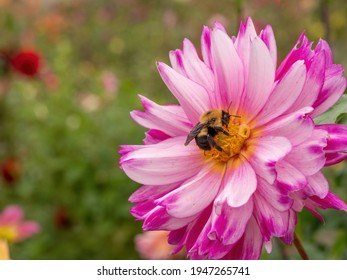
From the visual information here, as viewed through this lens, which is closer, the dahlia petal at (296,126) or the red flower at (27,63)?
the dahlia petal at (296,126)

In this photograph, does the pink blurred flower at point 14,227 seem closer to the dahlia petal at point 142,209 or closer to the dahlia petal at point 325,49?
the dahlia petal at point 142,209

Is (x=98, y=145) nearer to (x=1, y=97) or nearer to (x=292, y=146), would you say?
(x=1, y=97)

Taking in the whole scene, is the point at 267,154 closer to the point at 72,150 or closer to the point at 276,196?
the point at 276,196

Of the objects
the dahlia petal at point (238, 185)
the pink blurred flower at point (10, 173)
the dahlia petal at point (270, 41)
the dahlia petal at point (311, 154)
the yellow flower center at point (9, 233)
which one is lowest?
the yellow flower center at point (9, 233)

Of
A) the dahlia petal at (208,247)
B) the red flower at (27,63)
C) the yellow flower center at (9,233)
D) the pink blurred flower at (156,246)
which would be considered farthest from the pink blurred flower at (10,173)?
the dahlia petal at (208,247)

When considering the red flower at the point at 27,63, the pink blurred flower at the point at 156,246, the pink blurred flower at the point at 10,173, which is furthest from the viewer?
the red flower at the point at 27,63

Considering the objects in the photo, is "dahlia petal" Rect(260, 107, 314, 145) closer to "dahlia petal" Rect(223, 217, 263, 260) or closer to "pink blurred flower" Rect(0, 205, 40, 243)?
"dahlia petal" Rect(223, 217, 263, 260)
